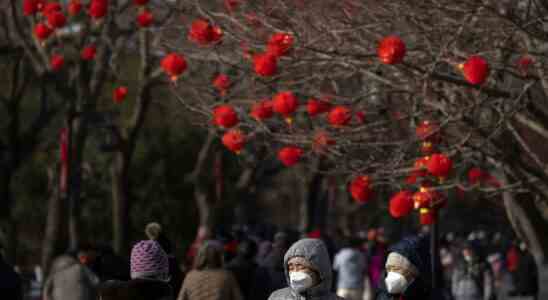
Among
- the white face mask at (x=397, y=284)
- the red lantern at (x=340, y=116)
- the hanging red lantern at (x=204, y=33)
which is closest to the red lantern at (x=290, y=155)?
the red lantern at (x=340, y=116)

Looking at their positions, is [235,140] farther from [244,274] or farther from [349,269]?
[349,269]

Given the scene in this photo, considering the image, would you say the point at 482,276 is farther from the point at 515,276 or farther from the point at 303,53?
the point at 515,276

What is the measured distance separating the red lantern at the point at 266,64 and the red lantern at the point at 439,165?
1.76 meters

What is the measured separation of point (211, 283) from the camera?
1127 cm

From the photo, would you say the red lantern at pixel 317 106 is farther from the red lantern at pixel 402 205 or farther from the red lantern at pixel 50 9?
the red lantern at pixel 50 9

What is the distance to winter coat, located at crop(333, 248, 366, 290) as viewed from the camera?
21.2 meters

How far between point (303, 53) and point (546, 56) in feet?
9.44

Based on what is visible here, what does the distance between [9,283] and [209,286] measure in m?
1.59

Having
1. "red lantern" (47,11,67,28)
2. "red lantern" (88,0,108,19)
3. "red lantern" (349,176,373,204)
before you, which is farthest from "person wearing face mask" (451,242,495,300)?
"red lantern" (47,11,67,28)

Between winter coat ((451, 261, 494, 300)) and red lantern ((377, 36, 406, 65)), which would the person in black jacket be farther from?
winter coat ((451, 261, 494, 300))

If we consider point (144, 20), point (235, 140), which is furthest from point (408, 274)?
point (144, 20)

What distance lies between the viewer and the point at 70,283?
12516mm

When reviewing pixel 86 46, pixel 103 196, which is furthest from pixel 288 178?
pixel 86 46

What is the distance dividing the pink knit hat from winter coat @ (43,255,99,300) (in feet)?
16.0
